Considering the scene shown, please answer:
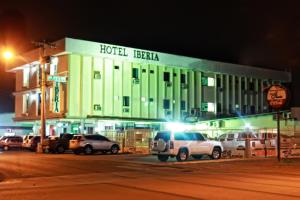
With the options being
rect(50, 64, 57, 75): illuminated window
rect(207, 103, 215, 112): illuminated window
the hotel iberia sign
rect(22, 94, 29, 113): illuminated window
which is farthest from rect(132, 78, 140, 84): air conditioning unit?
rect(22, 94, 29, 113): illuminated window

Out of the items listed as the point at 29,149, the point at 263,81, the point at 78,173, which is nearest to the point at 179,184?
the point at 78,173

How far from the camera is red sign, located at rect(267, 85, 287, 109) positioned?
102 feet

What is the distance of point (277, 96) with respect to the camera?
31.2m

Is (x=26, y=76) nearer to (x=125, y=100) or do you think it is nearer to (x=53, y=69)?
(x=53, y=69)

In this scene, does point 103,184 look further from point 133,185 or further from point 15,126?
point 15,126

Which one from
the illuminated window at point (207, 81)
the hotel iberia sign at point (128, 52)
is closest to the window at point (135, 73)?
the hotel iberia sign at point (128, 52)

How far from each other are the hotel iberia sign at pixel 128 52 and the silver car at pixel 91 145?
16.9 meters

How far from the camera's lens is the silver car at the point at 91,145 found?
1702 inches

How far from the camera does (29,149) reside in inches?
2032

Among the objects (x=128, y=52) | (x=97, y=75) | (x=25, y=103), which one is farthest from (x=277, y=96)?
(x=25, y=103)

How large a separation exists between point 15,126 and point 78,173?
60.8 meters

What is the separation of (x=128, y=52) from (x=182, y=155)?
98.4 ft

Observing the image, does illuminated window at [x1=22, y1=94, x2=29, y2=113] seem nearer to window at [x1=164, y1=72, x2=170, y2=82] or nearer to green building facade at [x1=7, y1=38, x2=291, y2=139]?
green building facade at [x1=7, y1=38, x2=291, y2=139]

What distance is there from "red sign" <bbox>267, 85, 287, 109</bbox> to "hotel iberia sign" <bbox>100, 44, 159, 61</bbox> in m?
30.4
